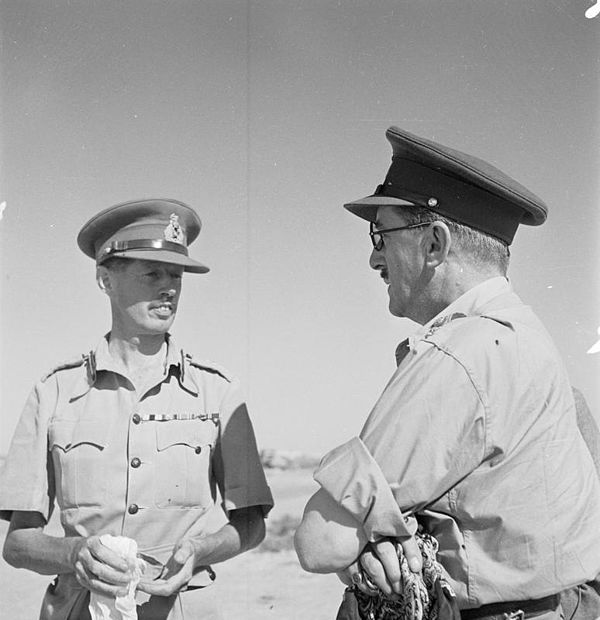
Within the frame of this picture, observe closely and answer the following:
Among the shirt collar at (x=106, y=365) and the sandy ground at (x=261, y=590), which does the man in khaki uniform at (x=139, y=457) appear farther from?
the sandy ground at (x=261, y=590)

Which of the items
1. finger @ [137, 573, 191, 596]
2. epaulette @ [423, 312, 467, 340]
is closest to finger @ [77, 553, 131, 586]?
finger @ [137, 573, 191, 596]

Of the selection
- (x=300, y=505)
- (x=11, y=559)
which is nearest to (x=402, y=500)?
(x=11, y=559)

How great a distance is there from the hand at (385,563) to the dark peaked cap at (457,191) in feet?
2.91

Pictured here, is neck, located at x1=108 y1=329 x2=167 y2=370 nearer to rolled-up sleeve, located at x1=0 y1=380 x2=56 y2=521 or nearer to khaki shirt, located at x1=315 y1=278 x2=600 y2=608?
Answer: rolled-up sleeve, located at x1=0 y1=380 x2=56 y2=521

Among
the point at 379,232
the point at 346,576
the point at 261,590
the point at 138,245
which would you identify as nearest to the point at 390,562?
the point at 346,576

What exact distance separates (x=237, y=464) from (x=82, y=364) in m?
0.67

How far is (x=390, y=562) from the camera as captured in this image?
1.97 metres

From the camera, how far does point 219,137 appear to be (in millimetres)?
3924

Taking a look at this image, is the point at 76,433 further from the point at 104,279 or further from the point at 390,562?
the point at 390,562

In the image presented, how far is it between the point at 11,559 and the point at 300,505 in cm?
432

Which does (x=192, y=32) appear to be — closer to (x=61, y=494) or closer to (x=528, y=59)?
(x=528, y=59)

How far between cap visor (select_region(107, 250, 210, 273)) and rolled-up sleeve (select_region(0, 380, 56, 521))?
0.54 meters

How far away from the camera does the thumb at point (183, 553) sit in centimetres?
282

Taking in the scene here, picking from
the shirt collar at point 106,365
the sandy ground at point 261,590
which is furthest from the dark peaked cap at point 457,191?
the sandy ground at point 261,590
